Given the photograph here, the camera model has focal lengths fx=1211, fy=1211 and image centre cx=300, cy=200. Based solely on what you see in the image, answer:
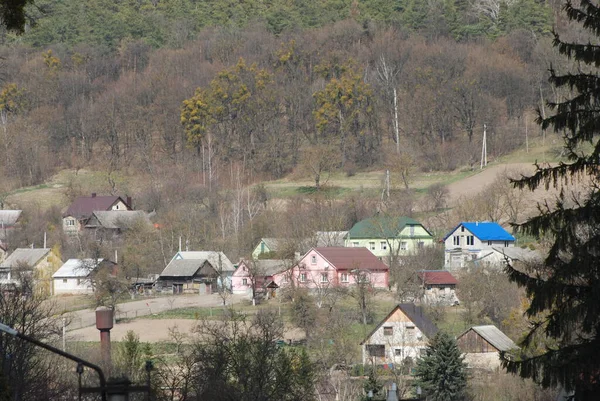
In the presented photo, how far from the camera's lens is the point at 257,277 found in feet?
162

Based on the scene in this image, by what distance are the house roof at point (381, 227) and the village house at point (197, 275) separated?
7221 millimetres

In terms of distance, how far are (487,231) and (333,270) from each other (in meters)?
8.07

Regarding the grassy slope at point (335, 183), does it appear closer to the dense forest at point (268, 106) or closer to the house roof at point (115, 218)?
the dense forest at point (268, 106)

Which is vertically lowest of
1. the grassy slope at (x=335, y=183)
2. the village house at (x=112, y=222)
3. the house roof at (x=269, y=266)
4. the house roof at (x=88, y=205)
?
the house roof at (x=269, y=266)

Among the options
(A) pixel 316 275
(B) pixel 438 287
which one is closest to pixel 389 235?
(A) pixel 316 275

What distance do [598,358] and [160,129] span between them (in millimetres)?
72281

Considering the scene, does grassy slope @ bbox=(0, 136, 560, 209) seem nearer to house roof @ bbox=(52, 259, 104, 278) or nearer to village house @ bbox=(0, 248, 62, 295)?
village house @ bbox=(0, 248, 62, 295)

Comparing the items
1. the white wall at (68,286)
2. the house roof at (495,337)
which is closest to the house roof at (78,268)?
the white wall at (68,286)

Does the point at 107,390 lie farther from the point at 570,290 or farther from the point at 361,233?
the point at 361,233

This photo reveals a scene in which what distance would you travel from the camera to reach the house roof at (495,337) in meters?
34.0

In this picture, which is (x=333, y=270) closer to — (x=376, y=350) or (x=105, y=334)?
(x=376, y=350)

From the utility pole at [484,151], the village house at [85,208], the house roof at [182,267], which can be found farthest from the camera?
the utility pole at [484,151]

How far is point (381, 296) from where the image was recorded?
47188mm

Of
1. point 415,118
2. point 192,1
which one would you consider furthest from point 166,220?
point 192,1
